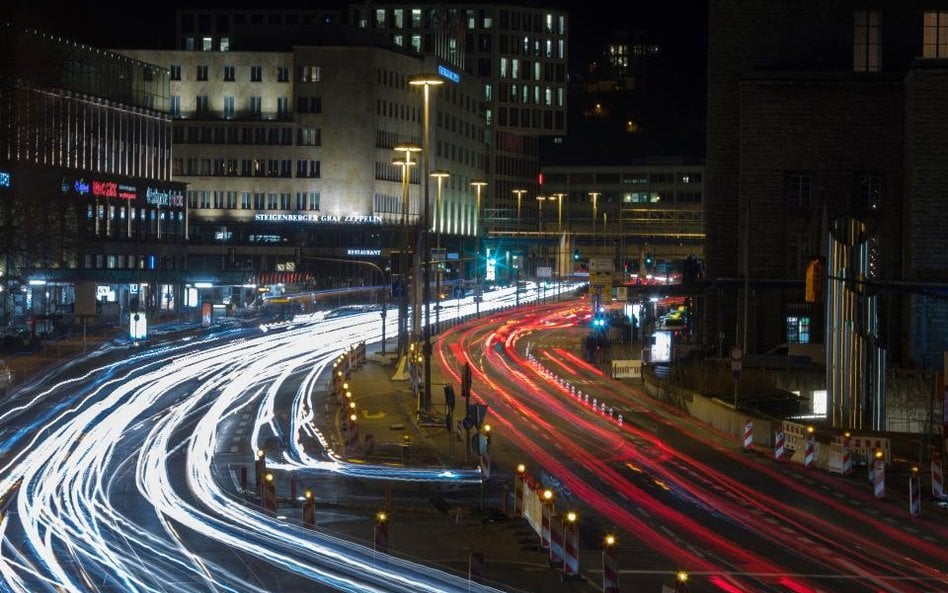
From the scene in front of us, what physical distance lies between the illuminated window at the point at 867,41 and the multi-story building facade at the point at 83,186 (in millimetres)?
40138

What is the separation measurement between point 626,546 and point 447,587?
6.11 meters

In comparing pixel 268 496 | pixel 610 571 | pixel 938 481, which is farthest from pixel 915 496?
pixel 268 496

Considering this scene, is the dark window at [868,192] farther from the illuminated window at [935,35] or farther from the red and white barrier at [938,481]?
the red and white barrier at [938,481]

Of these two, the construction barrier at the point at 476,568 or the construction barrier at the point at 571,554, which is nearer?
the construction barrier at the point at 476,568

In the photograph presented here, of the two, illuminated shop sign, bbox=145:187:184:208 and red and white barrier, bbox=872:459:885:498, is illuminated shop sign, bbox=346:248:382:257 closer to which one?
illuminated shop sign, bbox=145:187:184:208

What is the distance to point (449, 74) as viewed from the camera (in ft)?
533

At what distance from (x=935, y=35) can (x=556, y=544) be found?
55146mm

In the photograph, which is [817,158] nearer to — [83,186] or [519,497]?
[519,497]

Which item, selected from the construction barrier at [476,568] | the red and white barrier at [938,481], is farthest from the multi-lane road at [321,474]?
the red and white barrier at [938,481]

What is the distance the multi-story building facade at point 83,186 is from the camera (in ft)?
285

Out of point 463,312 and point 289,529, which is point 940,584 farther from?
point 463,312

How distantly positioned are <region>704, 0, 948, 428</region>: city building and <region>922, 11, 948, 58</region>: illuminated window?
3.6 inches

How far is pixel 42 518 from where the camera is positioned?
2831 cm

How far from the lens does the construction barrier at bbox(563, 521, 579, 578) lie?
23.3 meters
